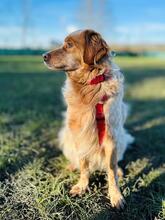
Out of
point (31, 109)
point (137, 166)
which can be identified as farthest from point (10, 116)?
point (137, 166)

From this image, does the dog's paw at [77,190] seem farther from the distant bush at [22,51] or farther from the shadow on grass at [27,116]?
the distant bush at [22,51]

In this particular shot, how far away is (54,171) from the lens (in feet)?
15.3

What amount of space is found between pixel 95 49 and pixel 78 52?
0.67ft

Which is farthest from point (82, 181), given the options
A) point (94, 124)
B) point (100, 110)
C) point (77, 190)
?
point (100, 110)

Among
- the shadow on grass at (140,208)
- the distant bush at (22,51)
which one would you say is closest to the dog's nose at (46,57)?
the shadow on grass at (140,208)

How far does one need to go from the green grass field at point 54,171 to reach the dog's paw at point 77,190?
0.07 meters

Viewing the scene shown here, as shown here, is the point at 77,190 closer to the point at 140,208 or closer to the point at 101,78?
the point at 140,208

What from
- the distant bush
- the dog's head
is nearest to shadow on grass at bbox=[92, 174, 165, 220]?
the dog's head

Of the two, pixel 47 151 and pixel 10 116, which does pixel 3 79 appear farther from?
pixel 47 151

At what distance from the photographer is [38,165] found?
14.9 ft

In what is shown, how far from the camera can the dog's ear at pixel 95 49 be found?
3.78 meters

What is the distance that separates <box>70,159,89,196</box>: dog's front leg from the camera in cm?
402

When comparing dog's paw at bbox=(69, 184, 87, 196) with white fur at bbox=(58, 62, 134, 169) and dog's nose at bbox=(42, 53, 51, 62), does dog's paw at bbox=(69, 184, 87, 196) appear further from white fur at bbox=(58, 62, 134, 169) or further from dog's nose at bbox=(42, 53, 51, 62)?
dog's nose at bbox=(42, 53, 51, 62)

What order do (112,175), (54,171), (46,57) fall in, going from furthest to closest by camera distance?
1. (54,171)
2. (112,175)
3. (46,57)
